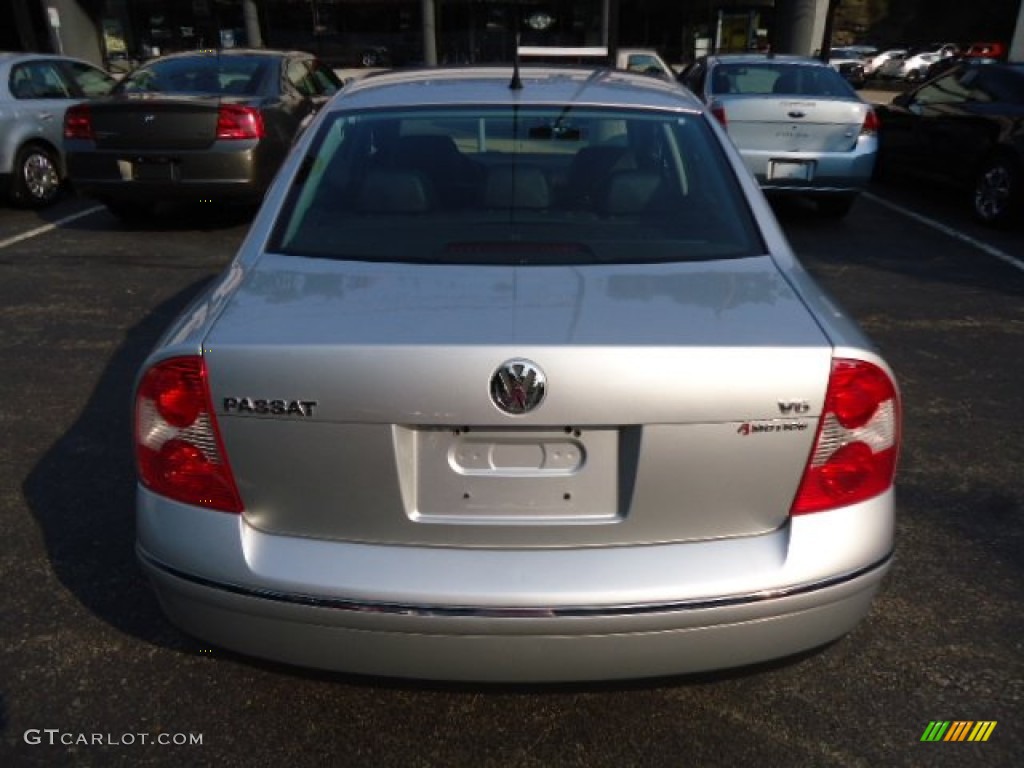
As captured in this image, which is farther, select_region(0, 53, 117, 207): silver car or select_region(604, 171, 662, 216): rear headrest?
select_region(0, 53, 117, 207): silver car

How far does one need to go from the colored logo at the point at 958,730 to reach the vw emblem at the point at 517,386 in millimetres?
1430

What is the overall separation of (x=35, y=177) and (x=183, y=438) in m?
8.17

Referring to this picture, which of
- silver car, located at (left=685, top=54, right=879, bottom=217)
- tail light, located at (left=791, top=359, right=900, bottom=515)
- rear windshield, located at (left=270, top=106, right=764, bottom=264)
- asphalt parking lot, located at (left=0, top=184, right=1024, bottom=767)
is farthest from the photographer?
silver car, located at (left=685, top=54, right=879, bottom=217)

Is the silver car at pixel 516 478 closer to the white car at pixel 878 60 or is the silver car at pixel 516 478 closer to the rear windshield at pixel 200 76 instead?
the rear windshield at pixel 200 76

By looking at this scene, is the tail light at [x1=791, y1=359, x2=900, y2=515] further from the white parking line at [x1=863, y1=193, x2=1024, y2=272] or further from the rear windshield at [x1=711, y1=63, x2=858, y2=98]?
the rear windshield at [x1=711, y1=63, x2=858, y2=98]

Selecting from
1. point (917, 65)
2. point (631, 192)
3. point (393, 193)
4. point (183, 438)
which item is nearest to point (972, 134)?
point (631, 192)

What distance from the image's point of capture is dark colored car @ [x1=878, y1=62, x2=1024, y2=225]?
26.2 ft

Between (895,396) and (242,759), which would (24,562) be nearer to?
(242,759)

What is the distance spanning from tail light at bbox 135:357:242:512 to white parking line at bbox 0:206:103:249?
660 cm

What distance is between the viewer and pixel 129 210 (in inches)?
331

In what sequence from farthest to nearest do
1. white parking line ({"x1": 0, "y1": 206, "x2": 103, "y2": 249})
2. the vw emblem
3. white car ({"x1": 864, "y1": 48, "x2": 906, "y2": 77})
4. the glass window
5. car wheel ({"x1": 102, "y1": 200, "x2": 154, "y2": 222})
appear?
white car ({"x1": 864, "y1": 48, "x2": 906, "y2": 77}) → the glass window → car wheel ({"x1": 102, "y1": 200, "x2": 154, "y2": 222}) → white parking line ({"x1": 0, "y1": 206, "x2": 103, "y2": 249}) → the vw emblem

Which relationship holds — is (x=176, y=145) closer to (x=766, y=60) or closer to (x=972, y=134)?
(x=766, y=60)

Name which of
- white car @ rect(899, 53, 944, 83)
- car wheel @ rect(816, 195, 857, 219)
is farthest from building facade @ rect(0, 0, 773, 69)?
car wheel @ rect(816, 195, 857, 219)

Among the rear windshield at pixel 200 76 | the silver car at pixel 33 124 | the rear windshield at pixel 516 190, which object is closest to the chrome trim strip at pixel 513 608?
the rear windshield at pixel 516 190
